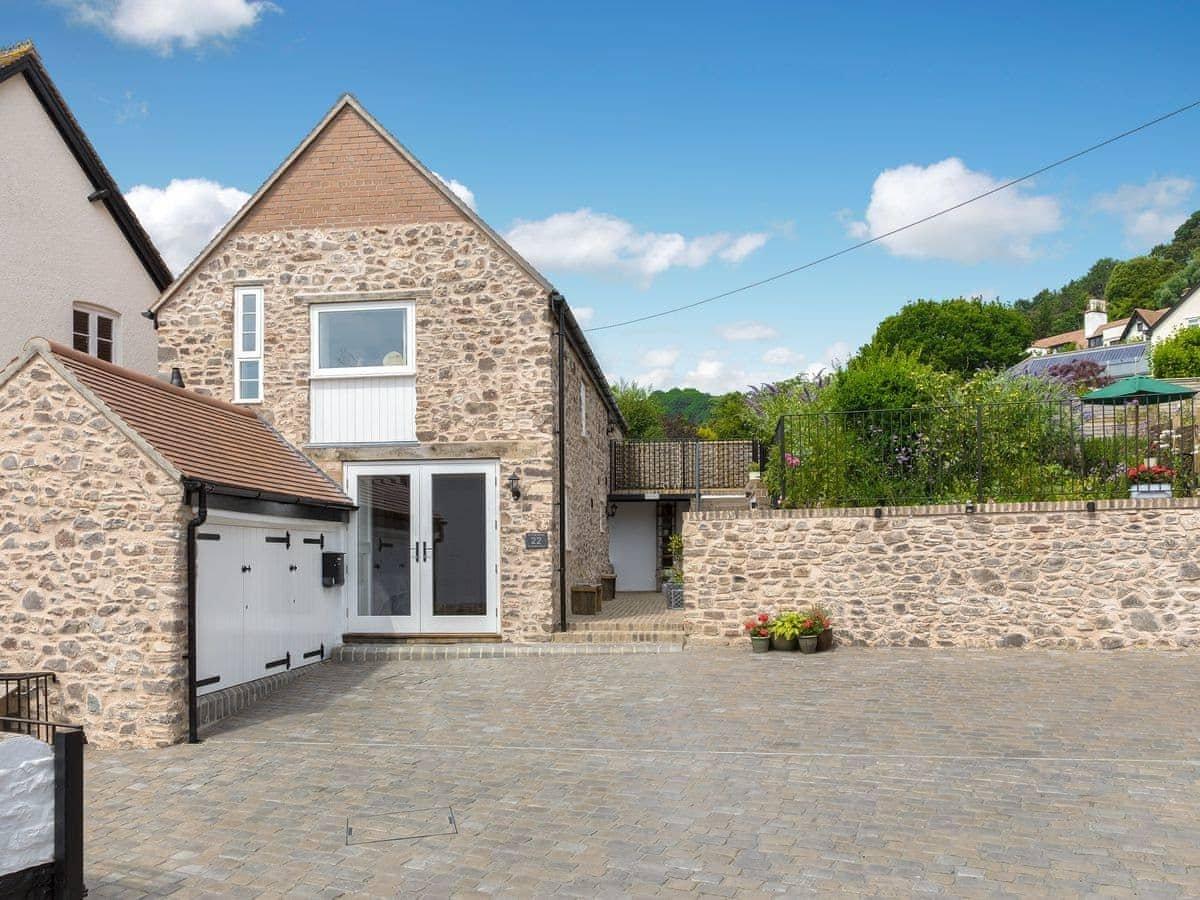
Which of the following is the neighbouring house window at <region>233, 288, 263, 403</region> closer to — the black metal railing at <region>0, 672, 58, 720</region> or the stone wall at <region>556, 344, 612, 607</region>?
the stone wall at <region>556, 344, 612, 607</region>

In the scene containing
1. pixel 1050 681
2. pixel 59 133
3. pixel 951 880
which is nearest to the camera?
pixel 951 880

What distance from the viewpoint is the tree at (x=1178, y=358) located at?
32.4 m

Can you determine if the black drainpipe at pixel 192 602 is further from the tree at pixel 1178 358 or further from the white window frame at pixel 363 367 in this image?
the tree at pixel 1178 358

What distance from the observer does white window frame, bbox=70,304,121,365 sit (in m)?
17.6

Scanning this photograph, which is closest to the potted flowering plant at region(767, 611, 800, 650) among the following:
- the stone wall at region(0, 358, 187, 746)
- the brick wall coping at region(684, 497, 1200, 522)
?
the brick wall coping at region(684, 497, 1200, 522)

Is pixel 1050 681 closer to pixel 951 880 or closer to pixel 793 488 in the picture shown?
pixel 793 488

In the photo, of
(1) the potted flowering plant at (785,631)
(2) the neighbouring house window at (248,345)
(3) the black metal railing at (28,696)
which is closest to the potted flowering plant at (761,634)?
(1) the potted flowering plant at (785,631)

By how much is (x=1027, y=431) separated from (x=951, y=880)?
422 inches

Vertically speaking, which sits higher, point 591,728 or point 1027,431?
point 1027,431

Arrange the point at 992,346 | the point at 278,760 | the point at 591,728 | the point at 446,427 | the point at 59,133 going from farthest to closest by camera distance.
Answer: the point at 992,346, the point at 59,133, the point at 446,427, the point at 591,728, the point at 278,760

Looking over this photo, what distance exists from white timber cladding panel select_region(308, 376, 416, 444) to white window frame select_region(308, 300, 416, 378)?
3.0 inches

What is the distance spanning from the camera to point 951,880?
5535 millimetres

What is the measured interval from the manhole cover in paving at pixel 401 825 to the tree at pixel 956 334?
48159mm

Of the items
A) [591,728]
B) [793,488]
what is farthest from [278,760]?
[793,488]
